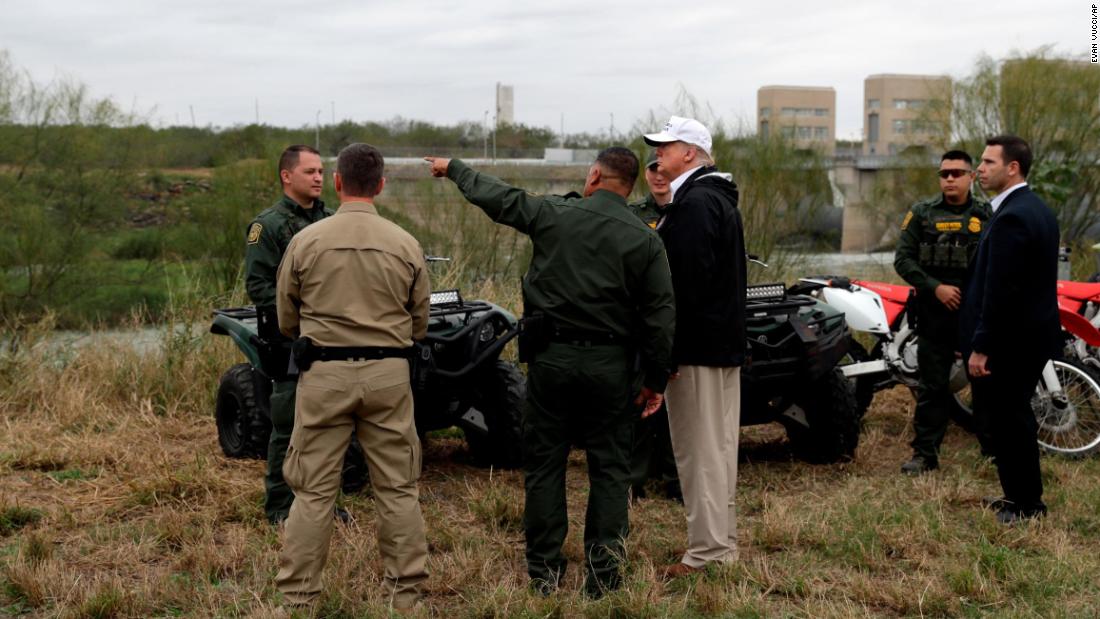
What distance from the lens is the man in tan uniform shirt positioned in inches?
154

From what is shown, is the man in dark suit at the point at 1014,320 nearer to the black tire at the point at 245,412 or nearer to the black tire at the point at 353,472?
the black tire at the point at 353,472

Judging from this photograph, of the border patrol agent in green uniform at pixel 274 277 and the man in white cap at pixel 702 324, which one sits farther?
the border patrol agent in green uniform at pixel 274 277

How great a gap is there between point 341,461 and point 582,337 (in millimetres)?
956

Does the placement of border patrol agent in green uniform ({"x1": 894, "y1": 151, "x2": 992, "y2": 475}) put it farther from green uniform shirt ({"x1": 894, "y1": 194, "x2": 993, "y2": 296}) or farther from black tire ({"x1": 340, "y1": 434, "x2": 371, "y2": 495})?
black tire ({"x1": 340, "y1": 434, "x2": 371, "y2": 495})

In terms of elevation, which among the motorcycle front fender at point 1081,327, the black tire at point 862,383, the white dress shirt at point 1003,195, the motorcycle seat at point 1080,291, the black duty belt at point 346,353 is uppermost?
the white dress shirt at point 1003,195

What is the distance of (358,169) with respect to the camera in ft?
13.2

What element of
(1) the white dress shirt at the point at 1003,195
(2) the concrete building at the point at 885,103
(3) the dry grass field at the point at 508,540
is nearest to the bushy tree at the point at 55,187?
(3) the dry grass field at the point at 508,540

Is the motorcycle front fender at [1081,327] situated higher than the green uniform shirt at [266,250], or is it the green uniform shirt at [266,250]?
the green uniform shirt at [266,250]

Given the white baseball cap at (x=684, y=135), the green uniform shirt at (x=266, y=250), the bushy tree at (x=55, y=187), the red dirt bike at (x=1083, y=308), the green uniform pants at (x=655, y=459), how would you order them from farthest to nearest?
1. the bushy tree at (x=55, y=187)
2. the red dirt bike at (x=1083, y=308)
3. the green uniform pants at (x=655, y=459)
4. the green uniform shirt at (x=266, y=250)
5. the white baseball cap at (x=684, y=135)

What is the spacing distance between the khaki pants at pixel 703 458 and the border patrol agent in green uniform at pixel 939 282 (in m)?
2.17

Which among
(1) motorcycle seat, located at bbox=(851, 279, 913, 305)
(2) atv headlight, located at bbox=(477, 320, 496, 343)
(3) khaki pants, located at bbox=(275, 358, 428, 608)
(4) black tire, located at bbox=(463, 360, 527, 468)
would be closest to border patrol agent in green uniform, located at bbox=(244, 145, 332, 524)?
(3) khaki pants, located at bbox=(275, 358, 428, 608)

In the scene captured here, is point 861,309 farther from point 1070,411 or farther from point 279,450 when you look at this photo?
point 279,450

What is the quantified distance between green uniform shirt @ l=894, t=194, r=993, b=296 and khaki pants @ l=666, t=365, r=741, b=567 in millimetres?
2249

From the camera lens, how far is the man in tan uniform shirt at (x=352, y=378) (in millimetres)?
3922
